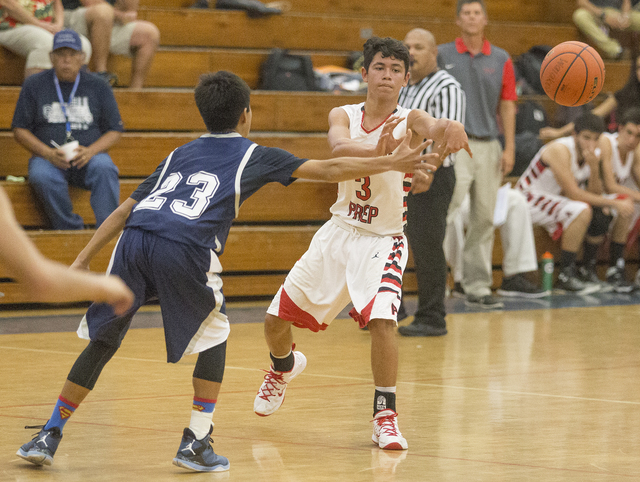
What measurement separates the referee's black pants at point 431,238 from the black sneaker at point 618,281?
3.16 metres

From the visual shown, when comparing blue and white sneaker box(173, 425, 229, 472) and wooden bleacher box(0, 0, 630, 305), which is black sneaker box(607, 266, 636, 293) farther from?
blue and white sneaker box(173, 425, 229, 472)

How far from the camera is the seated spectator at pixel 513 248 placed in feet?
28.1

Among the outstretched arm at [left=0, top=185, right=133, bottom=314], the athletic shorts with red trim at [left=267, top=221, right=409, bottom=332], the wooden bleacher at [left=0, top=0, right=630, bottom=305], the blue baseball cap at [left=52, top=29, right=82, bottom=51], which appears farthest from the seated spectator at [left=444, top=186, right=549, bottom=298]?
the outstretched arm at [left=0, top=185, right=133, bottom=314]

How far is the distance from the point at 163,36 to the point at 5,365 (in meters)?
5.19

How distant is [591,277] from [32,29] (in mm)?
5617

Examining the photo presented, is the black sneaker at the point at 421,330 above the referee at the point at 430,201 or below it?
below

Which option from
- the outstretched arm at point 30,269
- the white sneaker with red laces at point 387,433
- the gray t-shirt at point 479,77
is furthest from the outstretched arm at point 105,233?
the gray t-shirt at point 479,77

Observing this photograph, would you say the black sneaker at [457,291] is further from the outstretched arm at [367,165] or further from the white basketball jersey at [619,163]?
the outstretched arm at [367,165]

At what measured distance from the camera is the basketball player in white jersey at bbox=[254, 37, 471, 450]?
3.99 metres

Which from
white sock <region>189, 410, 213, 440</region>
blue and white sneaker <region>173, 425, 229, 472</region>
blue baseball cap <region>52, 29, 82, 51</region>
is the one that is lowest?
blue and white sneaker <region>173, 425, 229, 472</region>

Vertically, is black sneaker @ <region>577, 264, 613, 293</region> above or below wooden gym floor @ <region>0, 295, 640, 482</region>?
below

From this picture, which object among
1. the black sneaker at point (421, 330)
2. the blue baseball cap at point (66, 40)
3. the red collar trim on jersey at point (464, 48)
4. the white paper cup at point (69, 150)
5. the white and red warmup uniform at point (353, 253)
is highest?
the blue baseball cap at point (66, 40)

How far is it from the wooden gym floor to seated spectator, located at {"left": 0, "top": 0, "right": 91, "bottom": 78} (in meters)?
2.35

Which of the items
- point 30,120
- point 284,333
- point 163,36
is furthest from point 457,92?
point 163,36
